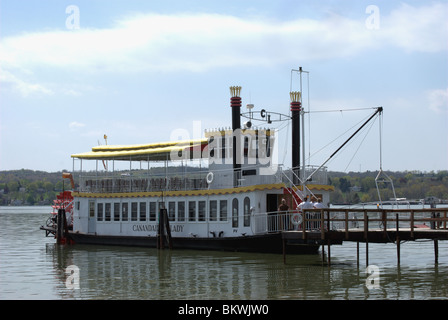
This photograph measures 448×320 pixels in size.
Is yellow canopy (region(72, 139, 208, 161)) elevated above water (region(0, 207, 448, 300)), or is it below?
above

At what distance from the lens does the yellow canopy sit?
34094mm

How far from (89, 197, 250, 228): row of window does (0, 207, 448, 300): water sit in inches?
75.4

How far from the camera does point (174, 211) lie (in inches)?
1359

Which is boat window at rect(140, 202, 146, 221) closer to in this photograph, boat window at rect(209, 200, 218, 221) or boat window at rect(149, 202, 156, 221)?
boat window at rect(149, 202, 156, 221)

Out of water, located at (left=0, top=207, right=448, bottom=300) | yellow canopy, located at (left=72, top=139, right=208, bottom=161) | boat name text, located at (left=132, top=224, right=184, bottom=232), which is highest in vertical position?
yellow canopy, located at (left=72, top=139, right=208, bottom=161)

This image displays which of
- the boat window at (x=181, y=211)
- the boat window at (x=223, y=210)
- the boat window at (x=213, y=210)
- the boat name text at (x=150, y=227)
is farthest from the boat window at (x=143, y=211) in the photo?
the boat window at (x=223, y=210)

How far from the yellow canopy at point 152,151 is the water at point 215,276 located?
17.8ft

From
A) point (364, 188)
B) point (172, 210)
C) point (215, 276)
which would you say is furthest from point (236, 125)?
point (364, 188)

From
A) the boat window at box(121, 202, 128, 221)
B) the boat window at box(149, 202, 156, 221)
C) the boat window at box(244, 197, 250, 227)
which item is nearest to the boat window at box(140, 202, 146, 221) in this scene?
the boat window at box(149, 202, 156, 221)

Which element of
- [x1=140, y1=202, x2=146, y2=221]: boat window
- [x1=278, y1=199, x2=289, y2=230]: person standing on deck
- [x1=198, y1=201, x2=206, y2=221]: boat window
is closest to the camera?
[x1=278, y1=199, x2=289, y2=230]: person standing on deck

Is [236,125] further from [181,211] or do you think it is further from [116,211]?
[116,211]

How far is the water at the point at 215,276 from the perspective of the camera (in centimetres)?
1992

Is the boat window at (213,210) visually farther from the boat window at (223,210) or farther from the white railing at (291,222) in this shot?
the white railing at (291,222)

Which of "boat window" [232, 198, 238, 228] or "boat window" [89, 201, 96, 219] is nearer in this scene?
"boat window" [232, 198, 238, 228]
